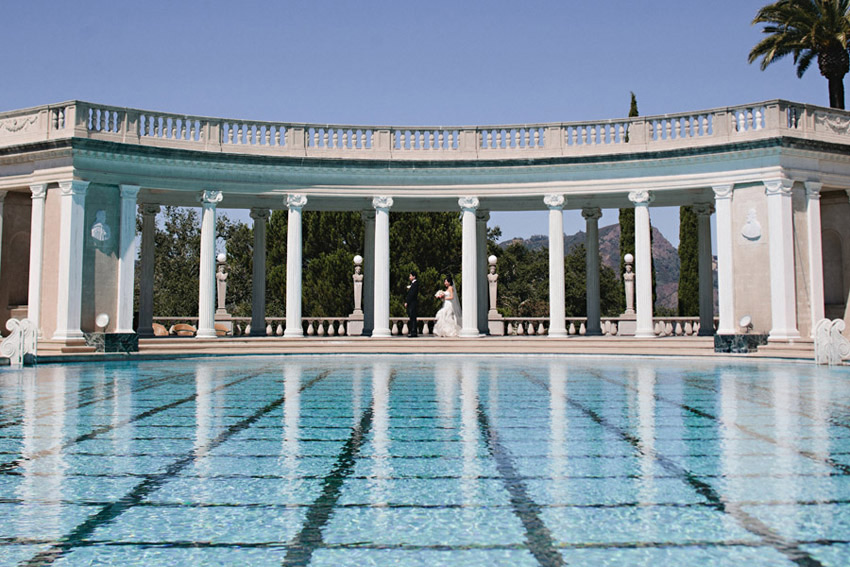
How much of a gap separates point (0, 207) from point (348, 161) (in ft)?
58.8

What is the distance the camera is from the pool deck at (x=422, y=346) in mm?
34062

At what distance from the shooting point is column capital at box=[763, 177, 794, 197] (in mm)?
35188

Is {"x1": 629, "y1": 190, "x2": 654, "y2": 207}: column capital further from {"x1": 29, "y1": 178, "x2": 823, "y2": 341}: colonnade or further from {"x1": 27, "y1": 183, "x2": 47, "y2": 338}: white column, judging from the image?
{"x1": 27, "y1": 183, "x2": 47, "y2": 338}: white column

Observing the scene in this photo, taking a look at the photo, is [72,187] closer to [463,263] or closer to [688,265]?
[463,263]

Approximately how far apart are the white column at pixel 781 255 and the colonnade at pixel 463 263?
1.9 inches

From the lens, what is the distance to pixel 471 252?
4028cm

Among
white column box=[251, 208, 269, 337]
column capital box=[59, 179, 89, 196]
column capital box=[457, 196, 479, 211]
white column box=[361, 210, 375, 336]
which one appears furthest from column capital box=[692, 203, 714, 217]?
column capital box=[59, 179, 89, 196]

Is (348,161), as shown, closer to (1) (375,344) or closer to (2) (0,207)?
(1) (375,344)

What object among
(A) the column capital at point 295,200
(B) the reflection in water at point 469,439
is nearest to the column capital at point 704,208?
(A) the column capital at point 295,200

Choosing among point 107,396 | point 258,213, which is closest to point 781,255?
point 258,213

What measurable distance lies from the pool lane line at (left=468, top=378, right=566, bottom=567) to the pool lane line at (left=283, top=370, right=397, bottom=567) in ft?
5.93

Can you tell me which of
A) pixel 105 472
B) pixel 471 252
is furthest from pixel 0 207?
pixel 105 472

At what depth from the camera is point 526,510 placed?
23.8 ft

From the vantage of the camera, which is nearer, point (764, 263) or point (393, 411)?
point (393, 411)
